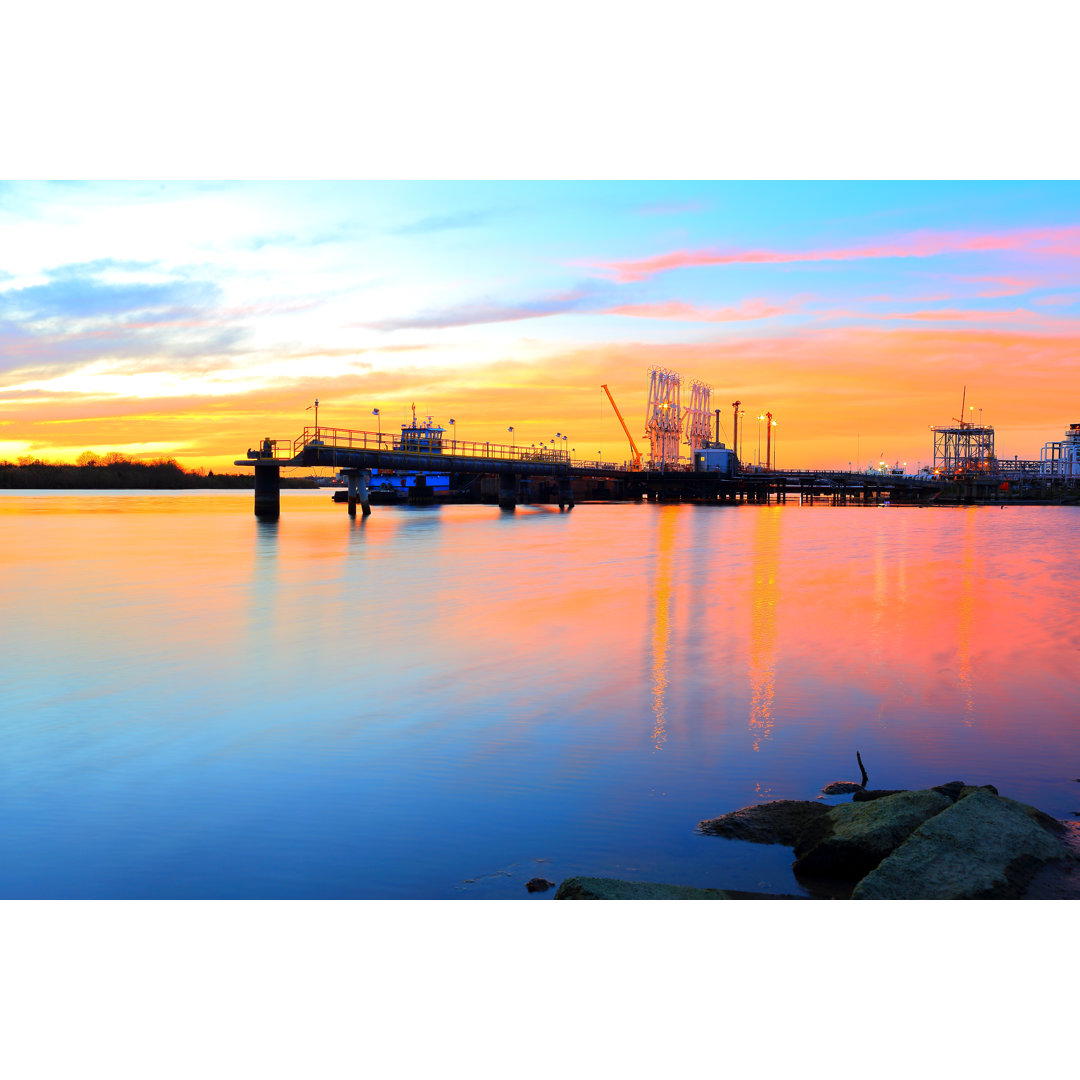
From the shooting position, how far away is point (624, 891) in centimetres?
653

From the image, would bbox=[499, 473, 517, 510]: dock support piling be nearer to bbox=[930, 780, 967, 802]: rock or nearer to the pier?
the pier

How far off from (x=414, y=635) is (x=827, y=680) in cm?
1031

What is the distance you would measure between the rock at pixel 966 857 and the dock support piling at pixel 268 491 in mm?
62731

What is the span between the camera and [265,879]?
25.3 feet

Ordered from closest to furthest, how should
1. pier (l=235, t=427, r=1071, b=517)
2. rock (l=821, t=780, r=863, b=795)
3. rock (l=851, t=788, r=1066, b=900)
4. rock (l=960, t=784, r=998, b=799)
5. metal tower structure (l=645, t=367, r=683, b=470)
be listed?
1. rock (l=851, t=788, r=1066, b=900)
2. rock (l=960, t=784, r=998, b=799)
3. rock (l=821, t=780, r=863, b=795)
4. pier (l=235, t=427, r=1071, b=517)
5. metal tower structure (l=645, t=367, r=683, b=470)

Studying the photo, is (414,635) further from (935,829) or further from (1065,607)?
(1065,607)

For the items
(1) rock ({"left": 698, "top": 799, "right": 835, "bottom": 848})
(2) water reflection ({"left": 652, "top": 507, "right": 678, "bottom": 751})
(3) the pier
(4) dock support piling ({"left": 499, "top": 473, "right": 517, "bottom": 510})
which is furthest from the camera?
(4) dock support piling ({"left": 499, "top": 473, "right": 517, "bottom": 510})

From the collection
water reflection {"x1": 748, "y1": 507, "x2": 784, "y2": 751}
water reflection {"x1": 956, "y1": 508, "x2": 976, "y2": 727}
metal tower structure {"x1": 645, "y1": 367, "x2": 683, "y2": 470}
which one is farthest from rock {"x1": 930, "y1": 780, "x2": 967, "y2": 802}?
metal tower structure {"x1": 645, "y1": 367, "x2": 683, "y2": 470}

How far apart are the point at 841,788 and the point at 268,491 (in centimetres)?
6857

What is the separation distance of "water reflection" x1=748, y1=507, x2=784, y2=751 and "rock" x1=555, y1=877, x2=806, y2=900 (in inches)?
212

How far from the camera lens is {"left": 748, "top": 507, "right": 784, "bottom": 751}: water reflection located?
44.8ft

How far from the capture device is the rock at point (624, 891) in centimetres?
648

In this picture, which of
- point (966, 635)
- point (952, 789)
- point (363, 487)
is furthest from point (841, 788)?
point (363, 487)

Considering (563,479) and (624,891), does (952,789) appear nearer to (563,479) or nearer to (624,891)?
(624,891)
